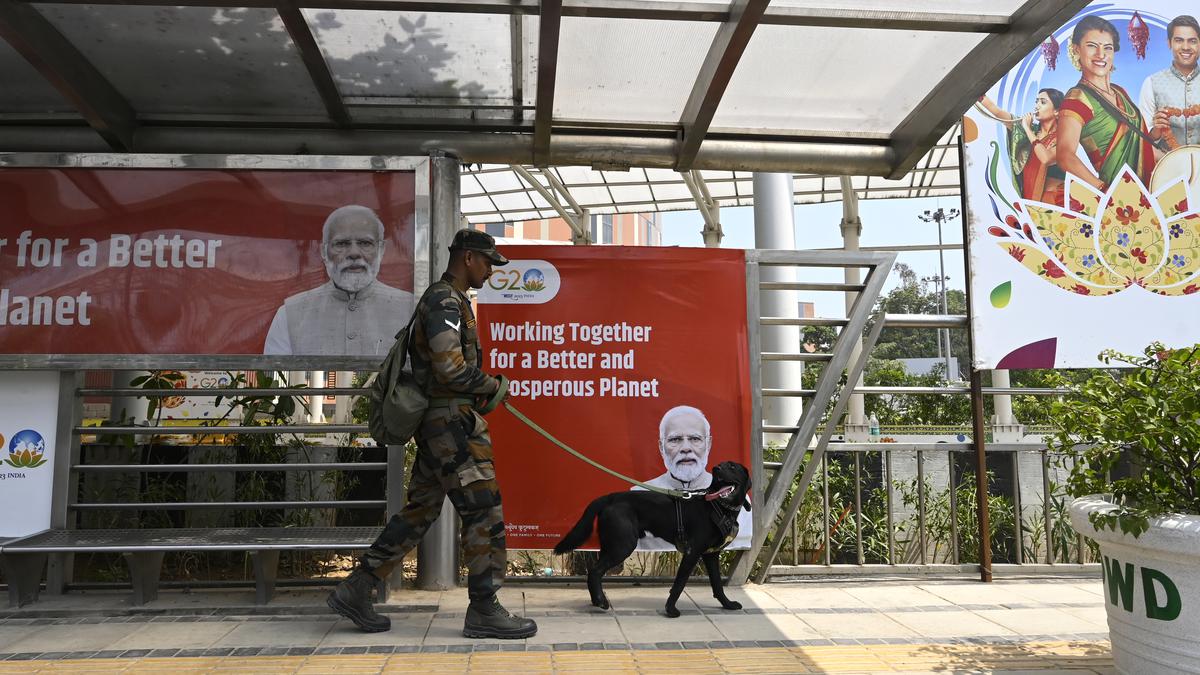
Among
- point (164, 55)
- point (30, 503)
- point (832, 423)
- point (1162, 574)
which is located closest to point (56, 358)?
point (30, 503)

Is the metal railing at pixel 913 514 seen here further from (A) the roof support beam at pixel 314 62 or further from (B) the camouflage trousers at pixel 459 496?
(A) the roof support beam at pixel 314 62

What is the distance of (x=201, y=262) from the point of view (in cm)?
519

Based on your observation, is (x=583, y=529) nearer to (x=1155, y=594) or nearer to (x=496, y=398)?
(x=496, y=398)

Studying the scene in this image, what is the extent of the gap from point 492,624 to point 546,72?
2.87 meters

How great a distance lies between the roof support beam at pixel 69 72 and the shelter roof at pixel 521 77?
0.04ft

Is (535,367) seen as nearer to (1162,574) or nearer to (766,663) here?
(766,663)

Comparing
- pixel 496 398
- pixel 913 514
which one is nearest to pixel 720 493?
pixel 496 398

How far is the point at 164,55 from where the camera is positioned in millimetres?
4684

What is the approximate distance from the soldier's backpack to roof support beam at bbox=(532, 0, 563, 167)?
151cm

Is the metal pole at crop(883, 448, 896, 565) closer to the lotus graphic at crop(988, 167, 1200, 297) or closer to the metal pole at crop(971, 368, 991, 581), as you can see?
the metal pole at crop(971, 368, 991, 581)

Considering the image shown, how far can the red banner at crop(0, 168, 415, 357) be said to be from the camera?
16.7 ft

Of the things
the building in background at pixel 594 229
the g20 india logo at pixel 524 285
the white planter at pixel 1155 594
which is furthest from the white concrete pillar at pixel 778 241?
the building in background at pixel 594 229

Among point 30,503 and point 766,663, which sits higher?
point 30,503

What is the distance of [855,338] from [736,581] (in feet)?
5.80
